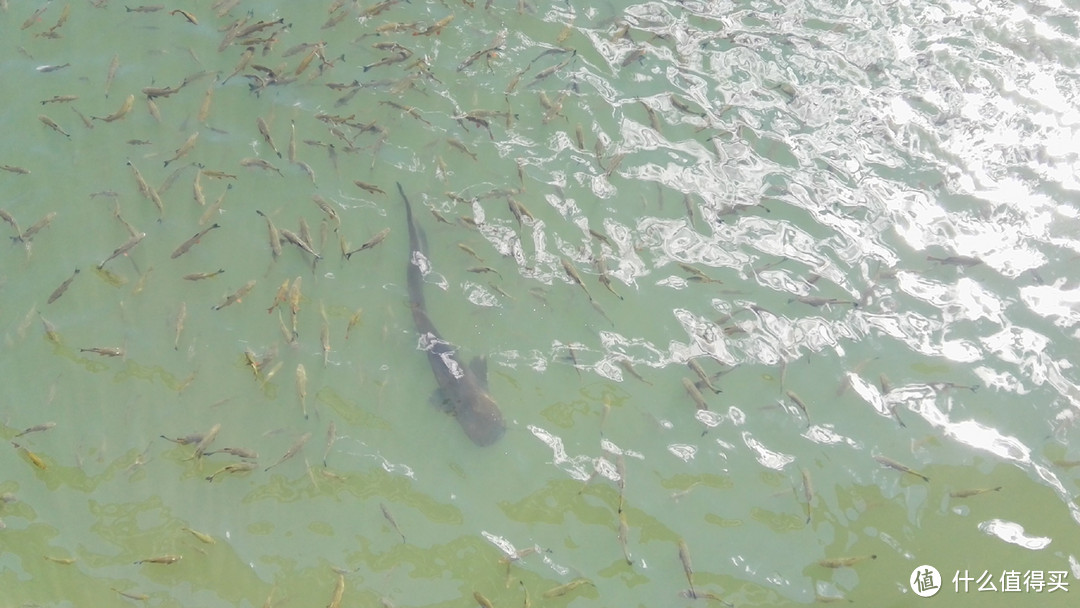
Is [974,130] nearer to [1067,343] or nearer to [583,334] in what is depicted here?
[1067,343]

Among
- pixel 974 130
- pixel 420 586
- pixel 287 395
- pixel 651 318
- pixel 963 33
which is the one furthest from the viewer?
pixel 963 33

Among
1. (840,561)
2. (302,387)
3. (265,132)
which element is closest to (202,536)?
(302,387)

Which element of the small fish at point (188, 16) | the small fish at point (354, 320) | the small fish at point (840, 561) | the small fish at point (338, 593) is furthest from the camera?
the small fish at point (188, 16)

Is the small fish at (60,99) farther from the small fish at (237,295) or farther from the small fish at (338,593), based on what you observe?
the small fish at (338,593)

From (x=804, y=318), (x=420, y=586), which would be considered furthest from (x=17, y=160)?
(x=804, y=318)

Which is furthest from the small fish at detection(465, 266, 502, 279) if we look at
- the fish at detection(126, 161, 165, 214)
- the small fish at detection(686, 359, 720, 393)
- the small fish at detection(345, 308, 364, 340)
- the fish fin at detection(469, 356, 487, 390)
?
the fish at detection(126, 161, 165, 214)

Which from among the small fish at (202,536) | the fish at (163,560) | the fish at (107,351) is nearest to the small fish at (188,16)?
the fish at (107,351)
